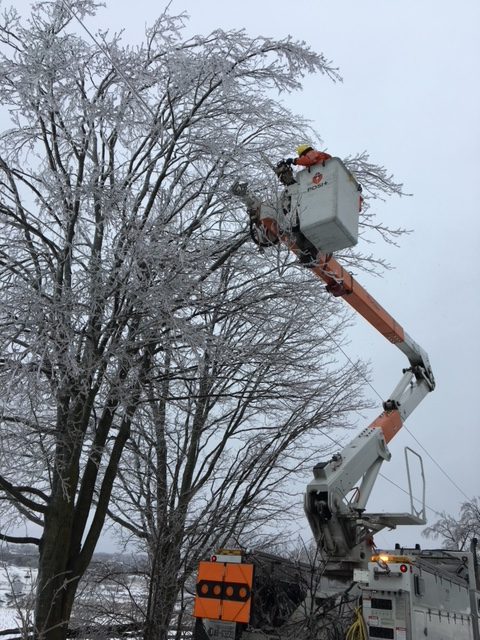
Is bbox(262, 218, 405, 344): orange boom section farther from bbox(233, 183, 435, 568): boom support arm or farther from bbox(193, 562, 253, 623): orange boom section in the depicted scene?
bbox(193, 562, 253, 623): orange boom section

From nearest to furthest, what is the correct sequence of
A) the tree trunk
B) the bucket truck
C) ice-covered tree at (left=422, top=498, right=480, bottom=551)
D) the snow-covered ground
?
the snow-covered ground < the tree trunk < the bucket truck < ice-covered tree at (left=422, top=498, right=480, bottom=551)

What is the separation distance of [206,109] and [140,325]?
2768 millimetres

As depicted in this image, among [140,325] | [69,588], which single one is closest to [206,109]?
[140,325]

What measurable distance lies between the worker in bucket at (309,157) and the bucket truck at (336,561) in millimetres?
76

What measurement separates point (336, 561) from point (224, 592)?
1.58m

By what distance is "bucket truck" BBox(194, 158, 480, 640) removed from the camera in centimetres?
606

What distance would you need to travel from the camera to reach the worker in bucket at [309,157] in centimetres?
610

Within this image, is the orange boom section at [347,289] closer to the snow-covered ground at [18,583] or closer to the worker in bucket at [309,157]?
the worker in bucket at [309,157]

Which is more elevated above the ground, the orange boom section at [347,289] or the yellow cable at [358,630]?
the orange boom section at [347,289]

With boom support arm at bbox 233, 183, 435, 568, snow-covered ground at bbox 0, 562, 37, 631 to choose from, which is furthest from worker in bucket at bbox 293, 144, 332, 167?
snow-covered ground at bbox 0, 562, 37, 631

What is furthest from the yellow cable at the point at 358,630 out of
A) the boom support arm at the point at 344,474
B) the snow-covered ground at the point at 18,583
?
the snow-covered ground at the point at 18,583

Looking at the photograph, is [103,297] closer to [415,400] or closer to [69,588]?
[69,588]

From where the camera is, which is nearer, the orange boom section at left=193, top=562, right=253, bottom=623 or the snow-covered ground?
the snow-covered ground

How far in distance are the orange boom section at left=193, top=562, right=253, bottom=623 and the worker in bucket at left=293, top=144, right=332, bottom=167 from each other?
4.51 m
